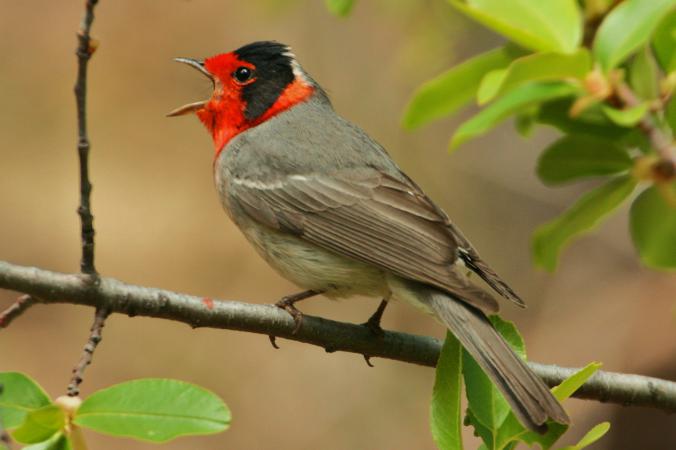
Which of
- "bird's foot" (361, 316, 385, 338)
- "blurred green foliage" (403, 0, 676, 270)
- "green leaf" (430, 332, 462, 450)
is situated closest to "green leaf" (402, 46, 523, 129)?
"blurred green foliage" (403, 0, 676, 270)

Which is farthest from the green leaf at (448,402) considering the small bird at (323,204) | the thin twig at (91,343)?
the thin twig at (91,343)

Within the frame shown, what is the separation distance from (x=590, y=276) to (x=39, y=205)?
467cm

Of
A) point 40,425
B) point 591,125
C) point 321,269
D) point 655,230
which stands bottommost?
point 321,269

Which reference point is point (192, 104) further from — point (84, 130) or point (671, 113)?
point (671, 113)

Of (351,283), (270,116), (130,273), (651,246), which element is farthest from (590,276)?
(651,246)

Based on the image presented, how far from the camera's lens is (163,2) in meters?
10.1

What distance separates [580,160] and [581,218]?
18cm

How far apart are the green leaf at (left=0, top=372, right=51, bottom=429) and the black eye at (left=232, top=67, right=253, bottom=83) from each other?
2.83 metres

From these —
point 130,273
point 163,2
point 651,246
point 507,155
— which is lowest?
point 130,273

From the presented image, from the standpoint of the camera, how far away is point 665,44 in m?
2.73

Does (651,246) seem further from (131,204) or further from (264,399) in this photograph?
(131,204)

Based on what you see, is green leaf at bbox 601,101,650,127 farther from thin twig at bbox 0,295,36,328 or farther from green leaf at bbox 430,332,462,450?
thin twig at bbox 0,295,36,328

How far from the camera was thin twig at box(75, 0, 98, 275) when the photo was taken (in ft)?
7.45

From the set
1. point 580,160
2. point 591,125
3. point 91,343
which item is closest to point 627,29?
point 591,125
